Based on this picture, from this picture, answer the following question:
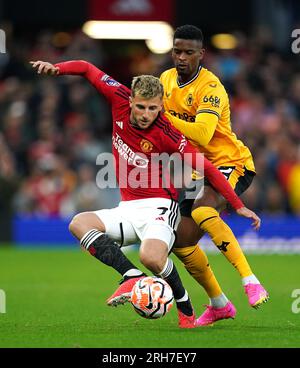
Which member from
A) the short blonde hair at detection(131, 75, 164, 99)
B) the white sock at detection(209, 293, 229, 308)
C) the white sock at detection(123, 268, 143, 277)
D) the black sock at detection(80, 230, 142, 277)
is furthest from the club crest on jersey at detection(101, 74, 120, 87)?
the white sock at detection(209, 293, 229, 308)

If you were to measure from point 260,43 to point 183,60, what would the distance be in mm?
12404

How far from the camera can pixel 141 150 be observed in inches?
338

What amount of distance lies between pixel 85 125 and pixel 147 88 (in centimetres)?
1109

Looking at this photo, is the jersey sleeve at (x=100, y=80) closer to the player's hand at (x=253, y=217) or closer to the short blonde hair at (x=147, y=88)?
the short blonde hair at (x=147, y=88)

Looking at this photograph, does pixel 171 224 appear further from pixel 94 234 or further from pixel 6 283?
pixel 6 283

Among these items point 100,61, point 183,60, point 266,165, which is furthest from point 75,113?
point 183,60

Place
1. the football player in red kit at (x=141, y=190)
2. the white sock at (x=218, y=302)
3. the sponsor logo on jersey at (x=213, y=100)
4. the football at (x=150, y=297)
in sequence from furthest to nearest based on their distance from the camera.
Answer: the white sock at (x=218, y=302), the sponsor logo on jersey at (x=213, y=100), the football player in red kit at (x=141, y=190), the football at (x=150, y=297)

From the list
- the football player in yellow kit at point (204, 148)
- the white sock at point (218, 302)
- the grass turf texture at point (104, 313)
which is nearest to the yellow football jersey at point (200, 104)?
the football player in yellow kit at point (204, 148)

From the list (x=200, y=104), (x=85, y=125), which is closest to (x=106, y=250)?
(x=200, y=104)

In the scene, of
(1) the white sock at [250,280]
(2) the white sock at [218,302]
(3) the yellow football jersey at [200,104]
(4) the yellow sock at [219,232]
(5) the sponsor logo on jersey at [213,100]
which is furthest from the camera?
(2) the white sock at [218,302]

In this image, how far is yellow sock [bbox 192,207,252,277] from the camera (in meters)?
8.66

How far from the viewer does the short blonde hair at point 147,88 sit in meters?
8.23

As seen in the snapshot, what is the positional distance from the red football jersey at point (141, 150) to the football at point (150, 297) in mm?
1013

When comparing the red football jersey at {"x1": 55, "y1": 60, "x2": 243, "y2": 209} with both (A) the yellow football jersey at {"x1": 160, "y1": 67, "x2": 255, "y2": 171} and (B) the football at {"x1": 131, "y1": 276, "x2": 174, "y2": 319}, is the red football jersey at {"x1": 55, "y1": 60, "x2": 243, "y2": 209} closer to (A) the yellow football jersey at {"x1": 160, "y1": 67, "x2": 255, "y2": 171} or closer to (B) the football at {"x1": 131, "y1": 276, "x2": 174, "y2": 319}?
(A) the yellow football jersey at {"x1": 160, "y1": 67, "x2": 255, "y2": 171}
